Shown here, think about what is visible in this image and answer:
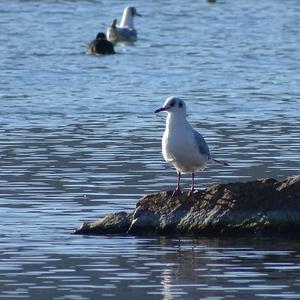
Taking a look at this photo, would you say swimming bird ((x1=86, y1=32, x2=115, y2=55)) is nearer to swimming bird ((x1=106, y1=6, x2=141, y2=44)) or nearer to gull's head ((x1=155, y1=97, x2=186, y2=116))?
swimming bird ((x1=106, y1=6, x2=141, y2=44))

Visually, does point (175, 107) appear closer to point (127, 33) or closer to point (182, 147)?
point (182, 147)

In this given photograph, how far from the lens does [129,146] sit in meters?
22.1

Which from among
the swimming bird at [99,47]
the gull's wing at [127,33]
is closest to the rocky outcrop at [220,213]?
Result: the swimming bird at [99,47]

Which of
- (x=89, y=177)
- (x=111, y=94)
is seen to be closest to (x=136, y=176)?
(x=89, y=177)

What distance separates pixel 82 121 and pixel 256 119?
9.52 feet

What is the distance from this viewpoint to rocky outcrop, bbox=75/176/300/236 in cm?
1455

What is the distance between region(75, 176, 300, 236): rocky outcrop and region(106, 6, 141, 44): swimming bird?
32905mm

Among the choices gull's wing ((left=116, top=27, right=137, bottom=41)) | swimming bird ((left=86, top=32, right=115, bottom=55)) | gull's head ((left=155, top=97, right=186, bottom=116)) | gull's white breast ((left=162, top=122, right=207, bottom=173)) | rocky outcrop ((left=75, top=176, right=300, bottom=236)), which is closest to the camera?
rocky outcrop ((left=75, top=176, right=300, bottom=236))

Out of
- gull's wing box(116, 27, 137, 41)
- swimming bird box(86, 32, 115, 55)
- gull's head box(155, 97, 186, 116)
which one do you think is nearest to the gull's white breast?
gull's head box(155, 97, 186, 116)

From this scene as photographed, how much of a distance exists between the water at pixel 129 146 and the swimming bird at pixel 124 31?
779 millimetres

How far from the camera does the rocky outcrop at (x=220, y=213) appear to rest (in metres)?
14.5

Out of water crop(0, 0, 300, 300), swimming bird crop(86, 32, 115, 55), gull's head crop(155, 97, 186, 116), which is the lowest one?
water crop(0, 0, 300, 300)

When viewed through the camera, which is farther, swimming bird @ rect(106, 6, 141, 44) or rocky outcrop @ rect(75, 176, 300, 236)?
swimming bird @ rect(106, 6, 141, 44)

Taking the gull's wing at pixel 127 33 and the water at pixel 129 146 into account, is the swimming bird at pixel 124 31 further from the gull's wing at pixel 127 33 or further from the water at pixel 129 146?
the water at pixel 129 146
